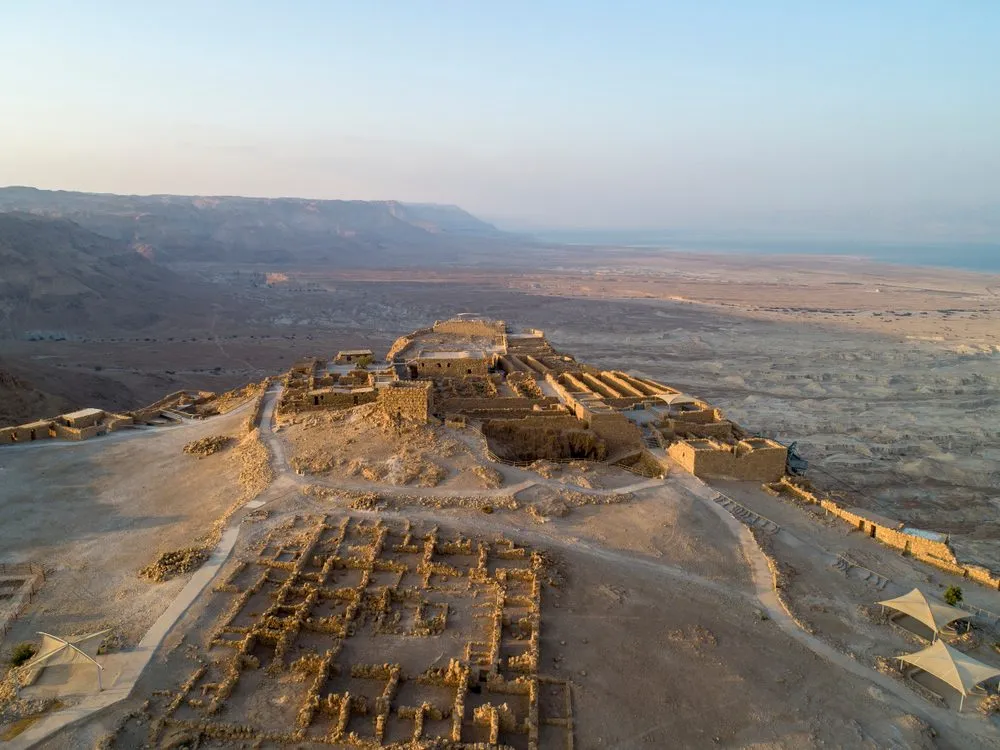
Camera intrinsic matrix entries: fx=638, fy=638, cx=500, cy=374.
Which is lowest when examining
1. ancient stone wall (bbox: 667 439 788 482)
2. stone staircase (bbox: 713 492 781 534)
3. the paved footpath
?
the paved footpath

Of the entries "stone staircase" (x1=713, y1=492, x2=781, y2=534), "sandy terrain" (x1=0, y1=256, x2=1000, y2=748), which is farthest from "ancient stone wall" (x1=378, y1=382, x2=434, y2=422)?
"stone staircase" (x1=713, y1=492, x2=781, y2=534)

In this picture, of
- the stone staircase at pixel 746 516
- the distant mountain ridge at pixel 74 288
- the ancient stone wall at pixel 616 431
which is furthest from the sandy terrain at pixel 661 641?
the distant mountain ridge at pixel 74 288

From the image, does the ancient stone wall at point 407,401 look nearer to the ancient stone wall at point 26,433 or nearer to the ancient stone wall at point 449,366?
the ancient stone wall at point 449,366

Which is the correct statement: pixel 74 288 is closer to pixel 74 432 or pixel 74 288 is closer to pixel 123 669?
pixel 74 432

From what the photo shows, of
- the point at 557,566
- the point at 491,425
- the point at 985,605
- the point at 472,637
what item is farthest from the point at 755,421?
the point at 472,637

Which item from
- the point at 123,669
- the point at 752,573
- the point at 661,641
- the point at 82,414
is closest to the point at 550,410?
the point at 752,573

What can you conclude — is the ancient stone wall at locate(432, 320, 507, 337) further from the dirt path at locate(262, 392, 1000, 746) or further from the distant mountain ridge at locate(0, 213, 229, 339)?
the distant mountain ridge at locate(0, 213, 229, 339)

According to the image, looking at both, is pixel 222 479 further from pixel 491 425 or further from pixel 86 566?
pixel 491 425
